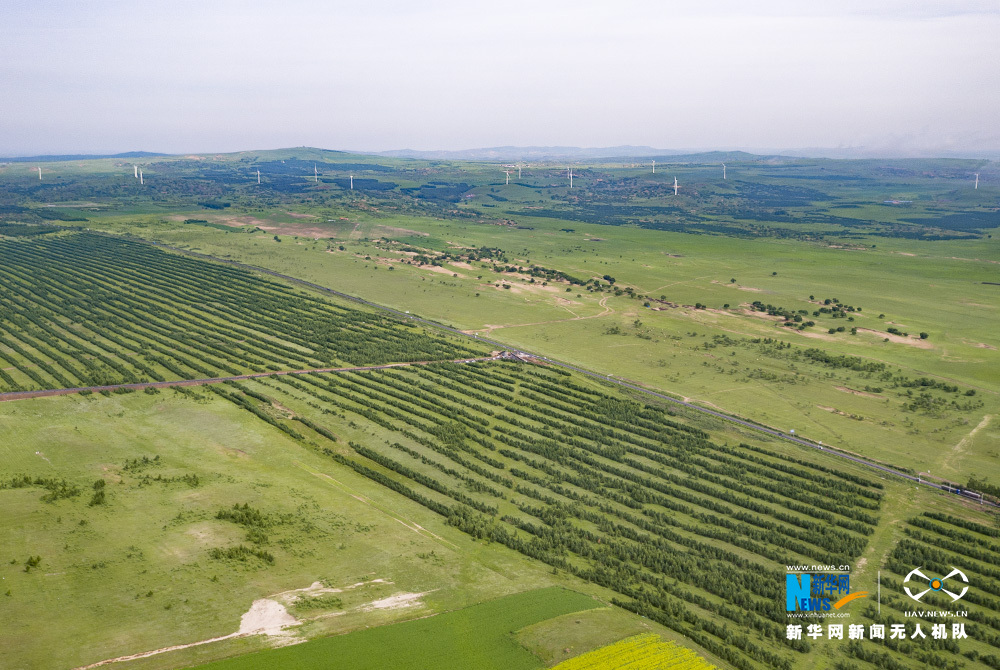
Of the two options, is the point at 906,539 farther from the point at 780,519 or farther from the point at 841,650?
the point at 841,650

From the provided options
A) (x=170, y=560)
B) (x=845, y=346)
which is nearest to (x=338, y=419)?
(x=170, y=560)

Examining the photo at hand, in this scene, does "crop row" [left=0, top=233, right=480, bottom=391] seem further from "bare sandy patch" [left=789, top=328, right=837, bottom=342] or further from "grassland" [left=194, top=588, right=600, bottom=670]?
"grassland" [left=194, top=588, right=600, bottom=670]

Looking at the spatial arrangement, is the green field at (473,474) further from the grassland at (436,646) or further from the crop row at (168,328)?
the crop row at (168,328)

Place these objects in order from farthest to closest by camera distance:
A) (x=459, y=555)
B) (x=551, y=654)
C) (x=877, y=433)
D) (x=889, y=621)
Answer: (x=877, y=433) < (x=459, y=555) < (x=889, y=621) < (x=551, y=654)

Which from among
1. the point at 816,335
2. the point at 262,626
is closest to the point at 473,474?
the point at 262,626

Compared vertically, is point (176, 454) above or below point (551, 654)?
above

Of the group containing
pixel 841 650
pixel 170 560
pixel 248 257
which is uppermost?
pixel 248 257

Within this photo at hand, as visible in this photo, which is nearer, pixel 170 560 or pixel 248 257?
pixel 170 560

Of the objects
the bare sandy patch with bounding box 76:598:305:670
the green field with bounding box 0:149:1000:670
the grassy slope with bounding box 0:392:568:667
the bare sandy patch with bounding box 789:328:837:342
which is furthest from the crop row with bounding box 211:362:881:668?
the bare sandy patch with bounding box 789:328:837:342
